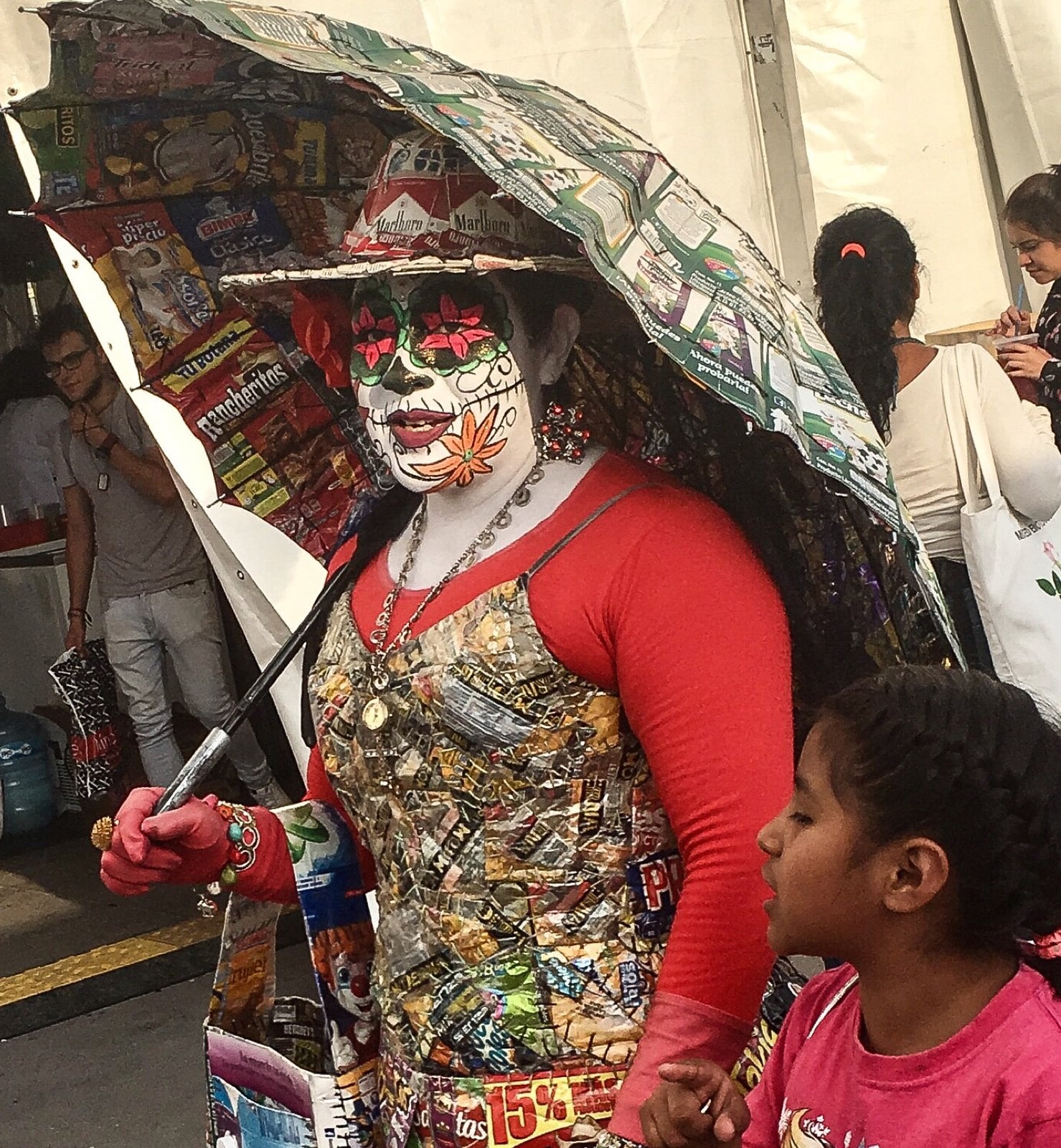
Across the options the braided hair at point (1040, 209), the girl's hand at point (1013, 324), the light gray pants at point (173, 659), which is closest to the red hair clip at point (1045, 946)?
the braided hair at point (1040, 209)

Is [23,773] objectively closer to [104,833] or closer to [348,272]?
[104,833]

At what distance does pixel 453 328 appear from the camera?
169 centimetres

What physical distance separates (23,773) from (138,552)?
149 centimetres

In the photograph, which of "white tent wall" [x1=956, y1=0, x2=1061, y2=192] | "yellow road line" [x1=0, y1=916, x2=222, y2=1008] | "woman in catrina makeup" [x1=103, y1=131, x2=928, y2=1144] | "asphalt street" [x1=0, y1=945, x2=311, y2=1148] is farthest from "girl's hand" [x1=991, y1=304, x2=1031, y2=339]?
"woman in catrina makeup" [x1=103, y1=131, x2=928, y2=1144]

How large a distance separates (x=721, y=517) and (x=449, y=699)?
0.36m

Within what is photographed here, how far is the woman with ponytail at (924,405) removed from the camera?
3.51m

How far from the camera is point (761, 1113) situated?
4.90 ft

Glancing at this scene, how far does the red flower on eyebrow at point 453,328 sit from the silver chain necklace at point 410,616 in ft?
0.52

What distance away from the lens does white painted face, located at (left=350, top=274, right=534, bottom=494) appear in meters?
1.69

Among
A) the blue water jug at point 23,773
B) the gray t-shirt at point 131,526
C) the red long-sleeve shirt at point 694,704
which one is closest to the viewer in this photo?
the red long-sleeve shirt at point 694,704

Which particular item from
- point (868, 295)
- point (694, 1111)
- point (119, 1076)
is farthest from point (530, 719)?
point (119, 1076)

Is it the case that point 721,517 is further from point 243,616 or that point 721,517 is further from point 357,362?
point 243,616

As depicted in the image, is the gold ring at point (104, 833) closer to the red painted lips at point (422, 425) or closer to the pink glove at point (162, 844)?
the pink glove at point (162, 844)

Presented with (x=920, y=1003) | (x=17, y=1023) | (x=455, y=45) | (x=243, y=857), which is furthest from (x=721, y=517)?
(x=17, y=1023)
